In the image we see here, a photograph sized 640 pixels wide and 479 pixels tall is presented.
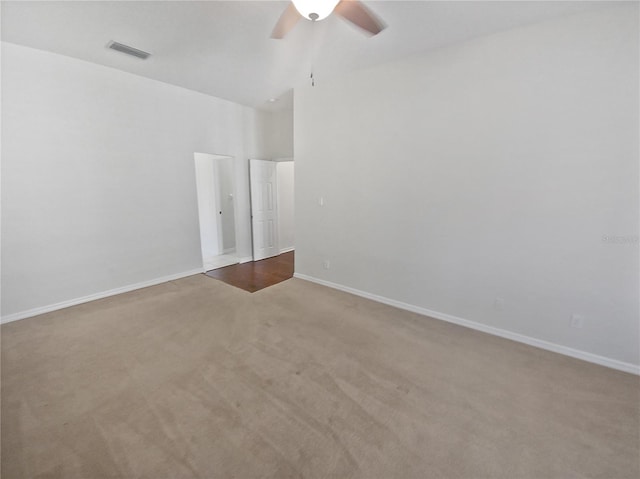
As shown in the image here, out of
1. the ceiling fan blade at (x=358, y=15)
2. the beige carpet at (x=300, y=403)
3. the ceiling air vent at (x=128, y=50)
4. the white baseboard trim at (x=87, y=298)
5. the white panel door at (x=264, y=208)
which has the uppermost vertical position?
the ceiling air vent at (x=128, y=50)

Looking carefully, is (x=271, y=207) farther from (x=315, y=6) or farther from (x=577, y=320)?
(x=577, y=320)

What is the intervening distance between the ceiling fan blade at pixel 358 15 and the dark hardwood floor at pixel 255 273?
3253 millimetres

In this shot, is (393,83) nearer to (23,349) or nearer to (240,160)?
(240,160)

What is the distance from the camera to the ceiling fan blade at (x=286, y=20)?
1.94 meters

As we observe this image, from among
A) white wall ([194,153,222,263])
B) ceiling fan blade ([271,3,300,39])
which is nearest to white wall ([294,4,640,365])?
ceiling fan blade ([271,3,300,39])

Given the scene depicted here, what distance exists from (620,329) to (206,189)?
6229 mm

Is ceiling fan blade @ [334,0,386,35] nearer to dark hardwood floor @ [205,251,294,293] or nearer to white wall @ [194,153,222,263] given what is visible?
dark hardwood floor @ [205,251,294,293]

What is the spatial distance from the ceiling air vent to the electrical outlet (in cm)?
499

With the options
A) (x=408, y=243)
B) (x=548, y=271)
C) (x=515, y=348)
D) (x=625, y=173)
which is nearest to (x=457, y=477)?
(x=515, y=348)

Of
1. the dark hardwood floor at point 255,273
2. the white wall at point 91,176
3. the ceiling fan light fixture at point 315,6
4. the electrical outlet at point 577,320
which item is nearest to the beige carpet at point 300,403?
the electrical outlet at point 577,320

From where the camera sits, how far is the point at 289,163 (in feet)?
20.4

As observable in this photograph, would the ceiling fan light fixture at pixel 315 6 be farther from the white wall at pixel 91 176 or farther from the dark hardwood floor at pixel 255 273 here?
the dark hardwood floor at pixel 255 273

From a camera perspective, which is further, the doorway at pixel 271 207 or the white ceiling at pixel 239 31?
the doorway at pixel 271 207

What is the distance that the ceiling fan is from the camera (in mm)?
1681
